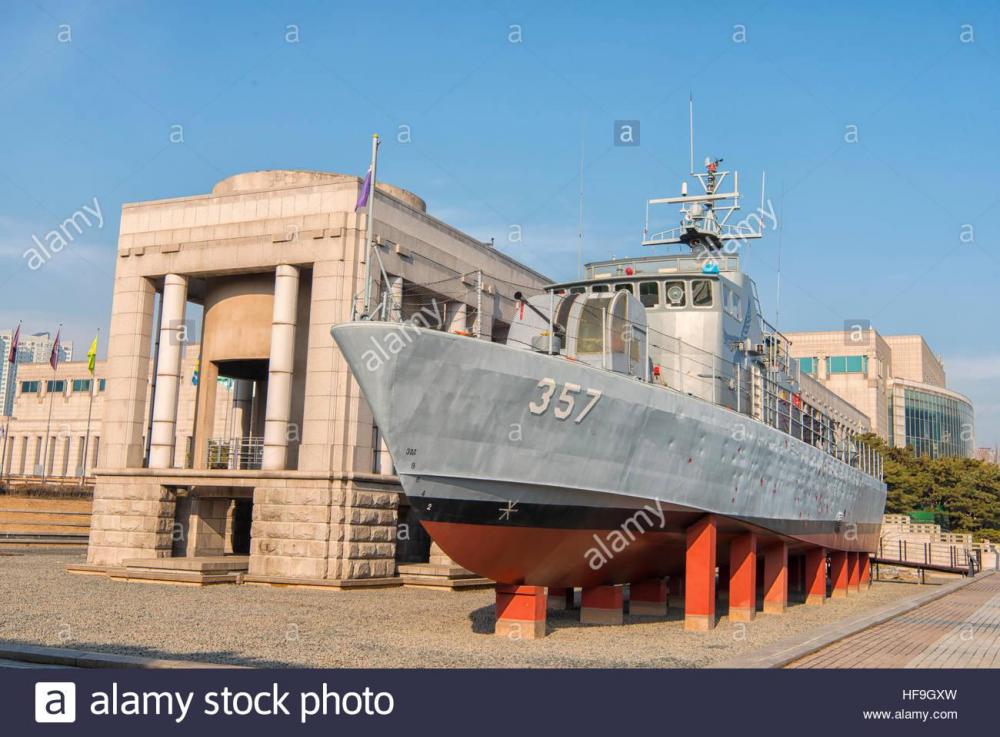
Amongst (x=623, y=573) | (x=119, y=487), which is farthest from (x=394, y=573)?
(x=623, y=573)

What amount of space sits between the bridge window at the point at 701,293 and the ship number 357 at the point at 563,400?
248 inches

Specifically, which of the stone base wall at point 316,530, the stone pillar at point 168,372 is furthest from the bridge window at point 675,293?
the stone pillar at point 168,372

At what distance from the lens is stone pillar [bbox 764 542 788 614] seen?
22734 mm

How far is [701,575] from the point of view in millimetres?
17812

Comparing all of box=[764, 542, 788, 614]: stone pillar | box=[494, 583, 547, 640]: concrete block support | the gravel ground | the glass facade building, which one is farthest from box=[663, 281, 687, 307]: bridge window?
the glass facade building

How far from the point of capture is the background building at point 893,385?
96.1 m

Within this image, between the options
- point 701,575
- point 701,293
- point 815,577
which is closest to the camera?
point 701,575

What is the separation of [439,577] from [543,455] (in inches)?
537

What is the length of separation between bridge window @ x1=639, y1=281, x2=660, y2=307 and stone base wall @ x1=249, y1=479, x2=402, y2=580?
10.8 metres

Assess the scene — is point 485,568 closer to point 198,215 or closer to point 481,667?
point 481,667

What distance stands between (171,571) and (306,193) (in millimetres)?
12308

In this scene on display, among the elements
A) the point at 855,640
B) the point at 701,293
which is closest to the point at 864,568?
the point at 701,293

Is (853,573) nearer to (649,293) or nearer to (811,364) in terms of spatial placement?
(649,293)

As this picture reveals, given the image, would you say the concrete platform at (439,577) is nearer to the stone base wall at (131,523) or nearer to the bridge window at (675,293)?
the stone base wall at (131,523)
